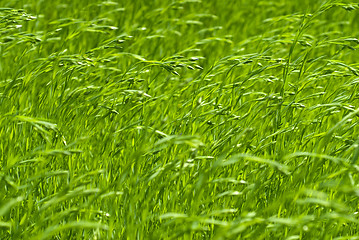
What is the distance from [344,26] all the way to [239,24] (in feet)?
3.08

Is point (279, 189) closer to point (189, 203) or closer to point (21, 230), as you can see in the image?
point (189, 203)

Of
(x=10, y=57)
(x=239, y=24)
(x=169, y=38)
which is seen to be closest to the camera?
(x=10, y=57)

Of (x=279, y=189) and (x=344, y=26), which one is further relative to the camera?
(x=344, y=26)

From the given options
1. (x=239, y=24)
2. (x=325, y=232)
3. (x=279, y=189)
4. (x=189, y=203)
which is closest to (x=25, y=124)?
(x=189, y=203)

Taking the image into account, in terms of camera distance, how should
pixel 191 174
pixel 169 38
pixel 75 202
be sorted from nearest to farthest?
pixel 75 202
pixel 191 174
pixel 169 38

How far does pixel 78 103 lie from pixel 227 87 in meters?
0.83

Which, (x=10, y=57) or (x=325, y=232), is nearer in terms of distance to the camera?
(x=325, y=232)

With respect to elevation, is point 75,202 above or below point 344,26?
below

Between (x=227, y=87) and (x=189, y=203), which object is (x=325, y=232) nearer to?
(x=189, y=203)

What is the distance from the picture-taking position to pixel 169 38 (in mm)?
4535

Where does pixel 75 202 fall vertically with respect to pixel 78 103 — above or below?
below

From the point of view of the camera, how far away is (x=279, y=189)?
99.6 inches

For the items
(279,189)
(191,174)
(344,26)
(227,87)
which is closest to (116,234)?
(191,174)

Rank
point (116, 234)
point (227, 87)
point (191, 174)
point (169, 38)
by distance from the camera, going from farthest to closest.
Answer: point (169, 38) < point (227, 87) < point (191, 174) < point (116, 234)
